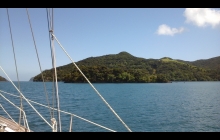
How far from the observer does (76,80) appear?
92562 millimetres

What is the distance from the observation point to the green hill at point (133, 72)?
87875mm

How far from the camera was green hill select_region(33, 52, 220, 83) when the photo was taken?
288 ft

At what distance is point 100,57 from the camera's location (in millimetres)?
112750

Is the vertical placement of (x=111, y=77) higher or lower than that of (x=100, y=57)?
lower

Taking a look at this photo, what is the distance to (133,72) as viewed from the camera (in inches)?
3659
